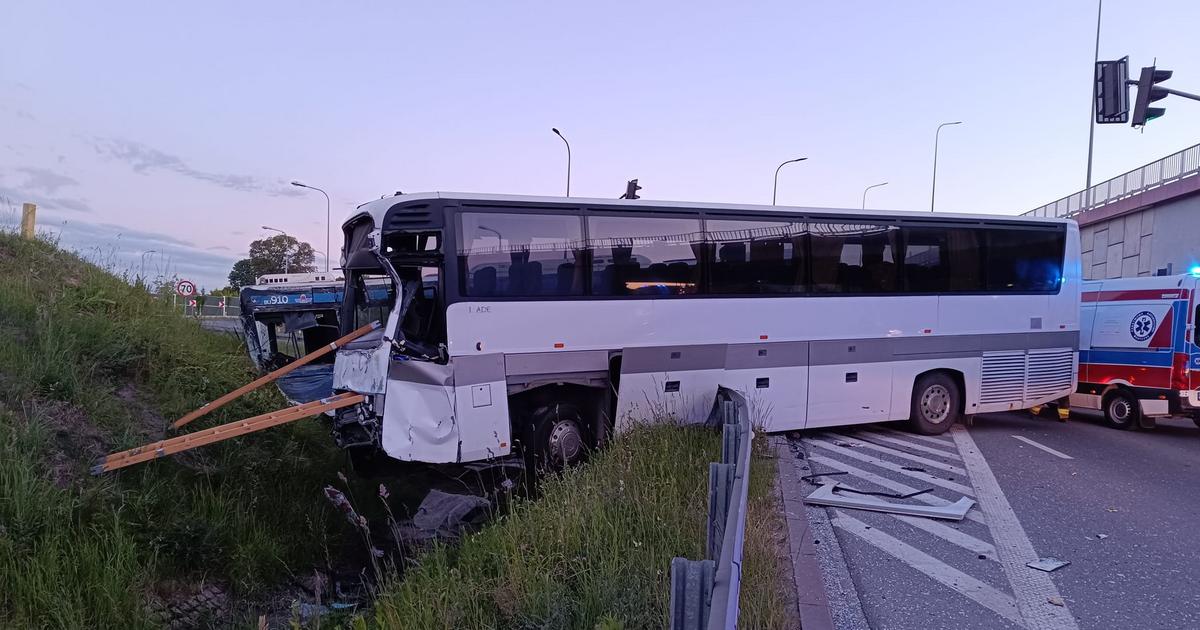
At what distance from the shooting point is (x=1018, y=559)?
523 cm

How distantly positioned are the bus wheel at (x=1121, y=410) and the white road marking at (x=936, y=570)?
9.16m

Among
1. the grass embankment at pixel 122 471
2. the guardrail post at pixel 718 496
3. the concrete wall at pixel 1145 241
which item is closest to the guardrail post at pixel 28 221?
the grass embankment at pixel 122 471

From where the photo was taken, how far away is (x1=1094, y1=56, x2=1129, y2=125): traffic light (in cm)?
1238

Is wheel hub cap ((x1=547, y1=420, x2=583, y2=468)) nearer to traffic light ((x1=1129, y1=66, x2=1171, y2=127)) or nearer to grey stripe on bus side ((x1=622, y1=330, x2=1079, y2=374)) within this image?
grey stripe on bus side ((x1=622, y1=330, x2=1079, y2=374))

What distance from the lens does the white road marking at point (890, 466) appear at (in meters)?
7.24

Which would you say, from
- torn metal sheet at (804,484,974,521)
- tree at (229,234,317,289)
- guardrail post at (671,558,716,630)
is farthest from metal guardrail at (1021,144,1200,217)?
tree at (229,234,317,289)

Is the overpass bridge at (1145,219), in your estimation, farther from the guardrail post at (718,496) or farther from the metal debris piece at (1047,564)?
the guardrail post at (718,496)

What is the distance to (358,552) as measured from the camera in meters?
7.71

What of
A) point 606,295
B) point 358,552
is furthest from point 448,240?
point 358,552

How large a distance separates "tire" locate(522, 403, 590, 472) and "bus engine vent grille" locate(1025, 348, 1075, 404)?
7382 millimetres

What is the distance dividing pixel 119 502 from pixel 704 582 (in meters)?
5.78

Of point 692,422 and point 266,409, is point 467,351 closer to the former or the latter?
point 692,422

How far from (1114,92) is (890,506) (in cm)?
1062

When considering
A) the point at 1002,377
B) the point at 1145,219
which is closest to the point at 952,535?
the point at 1002,377
